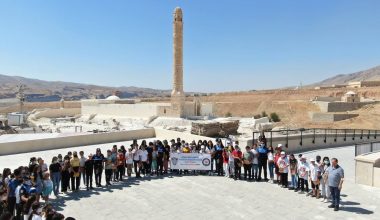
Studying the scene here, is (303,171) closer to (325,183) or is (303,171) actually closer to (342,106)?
(325,183)

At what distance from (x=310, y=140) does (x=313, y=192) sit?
8.53 metres

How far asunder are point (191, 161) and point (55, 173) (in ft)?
14.5

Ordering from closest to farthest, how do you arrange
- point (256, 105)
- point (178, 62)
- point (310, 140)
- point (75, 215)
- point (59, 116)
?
point (75, 215) → point (310, 140) → point (178, 62) → point (59, 116) → point (256, 105)

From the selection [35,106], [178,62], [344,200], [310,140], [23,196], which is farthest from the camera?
[35,106]

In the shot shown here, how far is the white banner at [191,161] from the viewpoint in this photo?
1211cm

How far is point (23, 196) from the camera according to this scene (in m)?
7.18

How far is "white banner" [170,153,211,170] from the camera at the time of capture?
12.1 metres

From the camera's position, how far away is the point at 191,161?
39.8 ft

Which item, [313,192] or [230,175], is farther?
[230,175]

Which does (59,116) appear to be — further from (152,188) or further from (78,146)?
(152,188)

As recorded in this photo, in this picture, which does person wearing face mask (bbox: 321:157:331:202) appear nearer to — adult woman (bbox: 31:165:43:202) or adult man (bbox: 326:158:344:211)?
adult man (bbox: 326:158:344:211)

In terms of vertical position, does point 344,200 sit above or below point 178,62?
below

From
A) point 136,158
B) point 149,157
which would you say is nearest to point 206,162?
point 149,157

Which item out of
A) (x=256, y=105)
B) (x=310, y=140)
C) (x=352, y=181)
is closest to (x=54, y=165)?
(x=352, y=181)
